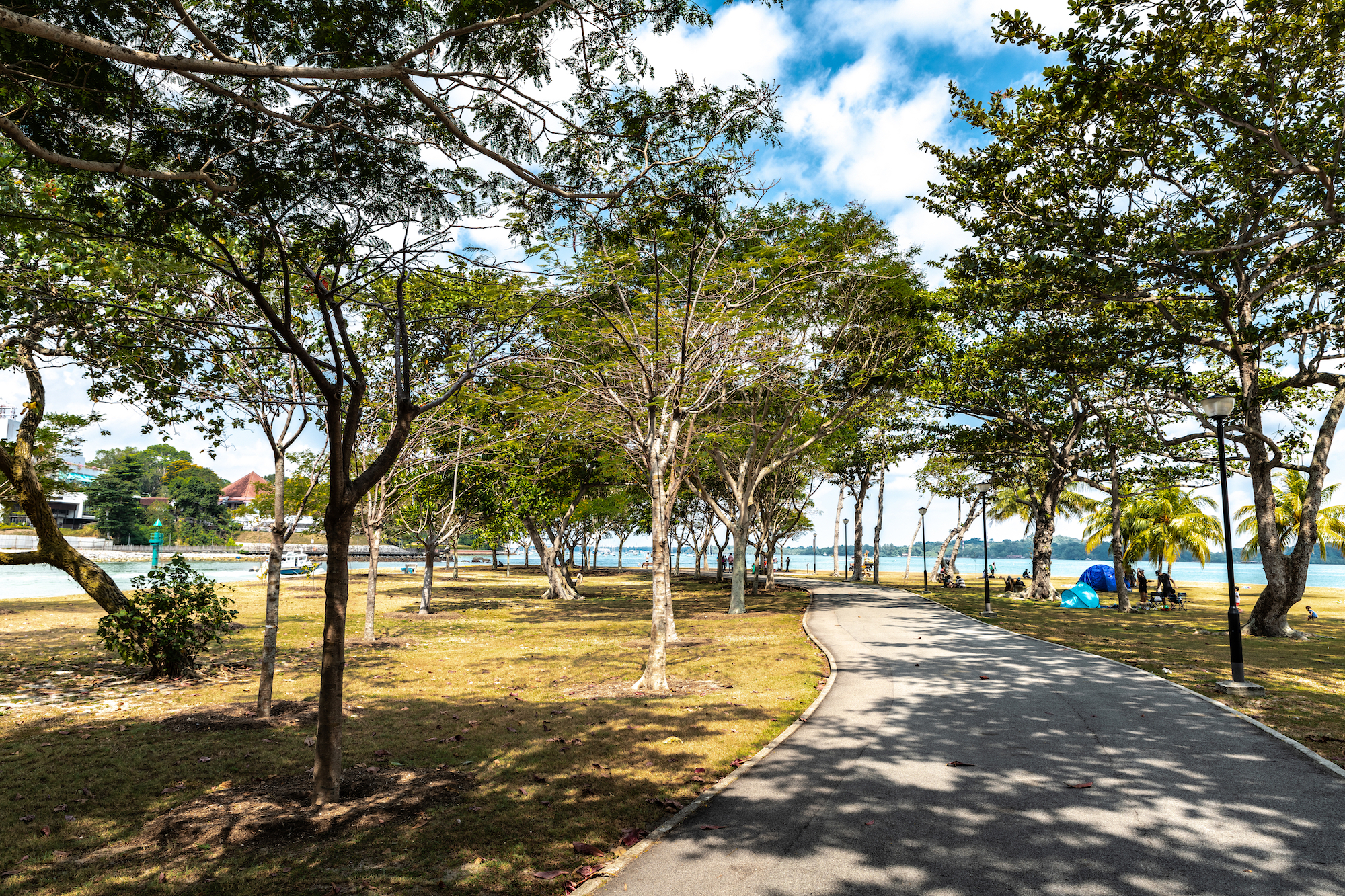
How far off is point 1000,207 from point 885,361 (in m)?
8.50

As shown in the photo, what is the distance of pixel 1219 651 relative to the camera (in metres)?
15.3

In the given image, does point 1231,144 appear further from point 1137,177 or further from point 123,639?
point 123,639

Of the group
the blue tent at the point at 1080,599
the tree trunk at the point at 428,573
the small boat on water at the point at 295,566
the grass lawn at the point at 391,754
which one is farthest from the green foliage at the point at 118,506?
the blue tent at the point at 1080,599

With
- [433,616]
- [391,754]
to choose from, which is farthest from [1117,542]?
[391,754]

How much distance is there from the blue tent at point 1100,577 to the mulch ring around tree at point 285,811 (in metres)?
38.1

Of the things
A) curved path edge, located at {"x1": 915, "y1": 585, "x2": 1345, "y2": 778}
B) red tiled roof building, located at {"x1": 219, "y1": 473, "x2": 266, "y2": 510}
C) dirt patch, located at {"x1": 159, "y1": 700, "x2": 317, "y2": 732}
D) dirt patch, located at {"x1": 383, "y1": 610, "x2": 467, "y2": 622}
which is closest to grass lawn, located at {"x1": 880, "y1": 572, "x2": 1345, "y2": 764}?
curved path edge, located at {"x1": 915, "y1": 585, "x2": 1345, "y2": 778}

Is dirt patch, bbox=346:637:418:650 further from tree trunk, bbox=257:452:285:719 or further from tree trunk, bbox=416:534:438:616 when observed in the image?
tree trunk, bbox=416:534:438:616

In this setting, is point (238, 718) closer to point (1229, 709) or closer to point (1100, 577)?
point (1229, 709)

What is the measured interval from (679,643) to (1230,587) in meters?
10.8

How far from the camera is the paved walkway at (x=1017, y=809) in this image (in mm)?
4559

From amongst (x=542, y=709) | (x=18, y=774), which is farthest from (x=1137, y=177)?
(x=18, y=774)

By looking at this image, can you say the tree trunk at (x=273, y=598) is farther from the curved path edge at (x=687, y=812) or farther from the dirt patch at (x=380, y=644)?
the dirt patch at (x=380, y=644)

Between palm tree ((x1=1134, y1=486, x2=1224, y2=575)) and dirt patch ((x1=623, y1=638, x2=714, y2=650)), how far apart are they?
37.5m

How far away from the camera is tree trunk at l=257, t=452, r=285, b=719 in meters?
8.95
